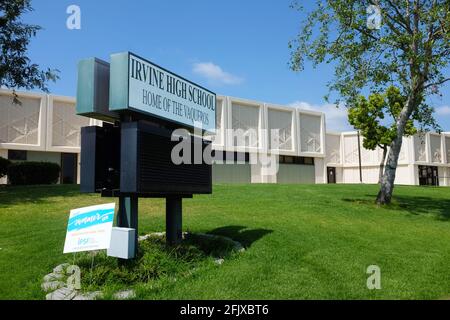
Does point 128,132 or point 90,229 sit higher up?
point 128,132

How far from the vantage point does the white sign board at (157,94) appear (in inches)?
263

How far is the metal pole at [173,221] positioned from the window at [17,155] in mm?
26983

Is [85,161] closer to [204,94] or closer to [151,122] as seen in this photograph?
[151,122]

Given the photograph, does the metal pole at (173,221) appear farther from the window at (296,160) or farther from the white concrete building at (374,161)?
the white concrete building at (374,161)

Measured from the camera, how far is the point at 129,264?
694 centimetres

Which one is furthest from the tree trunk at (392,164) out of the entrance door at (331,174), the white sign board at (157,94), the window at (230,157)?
the entrance door at (331,174)

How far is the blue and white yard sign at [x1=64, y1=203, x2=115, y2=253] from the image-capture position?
6453 mm

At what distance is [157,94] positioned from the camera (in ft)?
24.3

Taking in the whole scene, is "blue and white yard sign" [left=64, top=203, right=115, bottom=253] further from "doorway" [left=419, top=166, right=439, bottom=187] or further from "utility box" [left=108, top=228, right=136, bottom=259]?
"doorway" [left=419, top=166, right=439, bottom=187]

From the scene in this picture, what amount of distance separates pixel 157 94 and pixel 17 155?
92.0 ft

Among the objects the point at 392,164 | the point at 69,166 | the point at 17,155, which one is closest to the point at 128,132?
the point at 392,164

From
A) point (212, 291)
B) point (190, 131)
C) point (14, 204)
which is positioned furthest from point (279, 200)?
point (212, 291)

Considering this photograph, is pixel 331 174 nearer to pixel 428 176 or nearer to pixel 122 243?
pixel 428 176

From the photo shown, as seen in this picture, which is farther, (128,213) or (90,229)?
(128,213)
